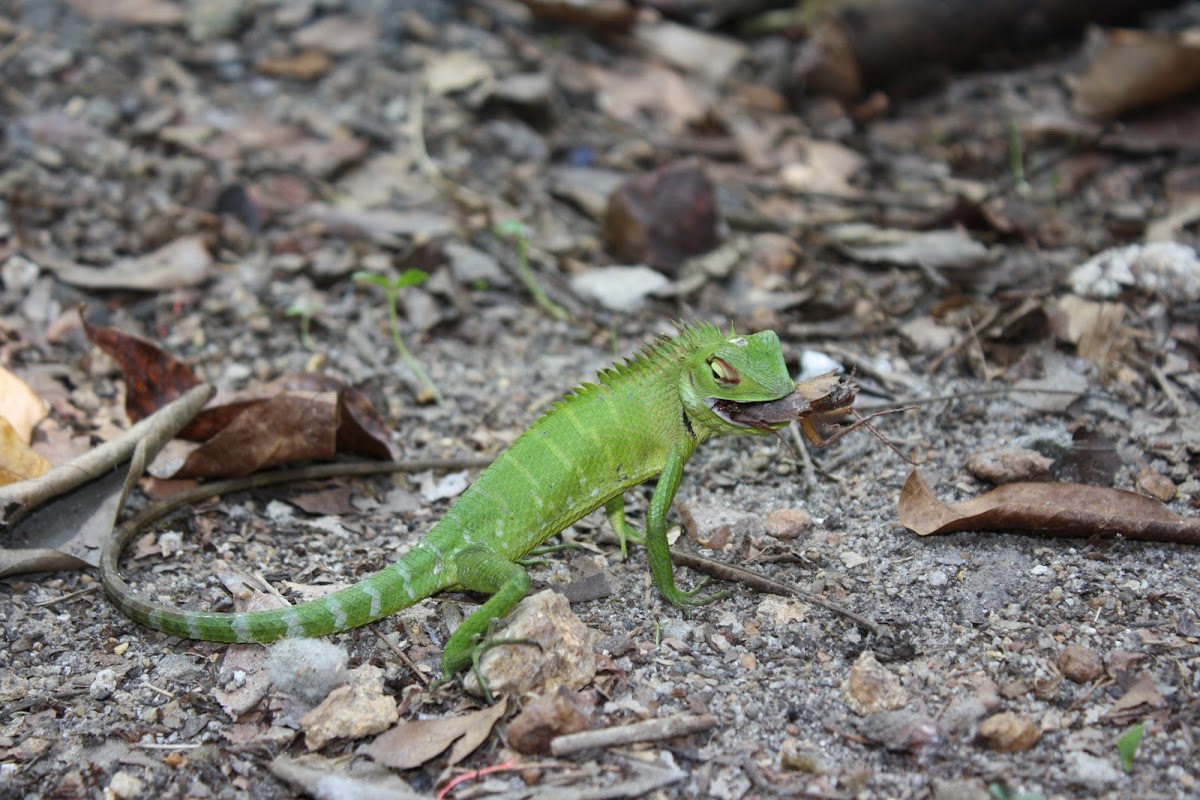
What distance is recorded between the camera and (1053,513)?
408 centimetres

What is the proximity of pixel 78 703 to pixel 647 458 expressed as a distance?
222cm

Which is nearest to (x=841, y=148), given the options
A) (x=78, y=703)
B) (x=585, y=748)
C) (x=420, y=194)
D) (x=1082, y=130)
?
(x=1082, y=130)

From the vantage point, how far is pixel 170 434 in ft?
15.5

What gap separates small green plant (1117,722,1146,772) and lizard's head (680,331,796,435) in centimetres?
158

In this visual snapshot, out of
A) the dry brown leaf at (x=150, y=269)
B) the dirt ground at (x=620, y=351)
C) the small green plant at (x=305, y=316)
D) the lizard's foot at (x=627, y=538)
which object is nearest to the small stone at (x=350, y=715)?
the dirt ground at (x=620, y=351)

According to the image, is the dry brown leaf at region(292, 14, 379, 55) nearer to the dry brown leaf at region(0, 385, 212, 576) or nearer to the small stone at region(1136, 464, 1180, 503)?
the dry brown leaf at region(0, 385, 212, 576)

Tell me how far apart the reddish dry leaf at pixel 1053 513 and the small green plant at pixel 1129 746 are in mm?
1041

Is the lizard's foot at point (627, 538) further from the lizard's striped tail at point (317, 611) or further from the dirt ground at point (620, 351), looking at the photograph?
the lizard's striped tail at point (317, 611)

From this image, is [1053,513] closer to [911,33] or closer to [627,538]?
[627,538]

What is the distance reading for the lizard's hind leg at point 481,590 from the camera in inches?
145

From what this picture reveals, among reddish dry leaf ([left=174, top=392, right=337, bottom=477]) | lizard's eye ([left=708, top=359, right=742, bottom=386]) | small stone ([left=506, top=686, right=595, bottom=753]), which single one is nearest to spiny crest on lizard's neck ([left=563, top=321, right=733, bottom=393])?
lizard's eye ([left=708, top=359, right=742, bottom=386])

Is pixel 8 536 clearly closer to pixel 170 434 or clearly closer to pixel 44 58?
pixel 170 434

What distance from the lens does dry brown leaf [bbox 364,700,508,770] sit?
11.2 feet

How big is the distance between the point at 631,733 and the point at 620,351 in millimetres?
3005
